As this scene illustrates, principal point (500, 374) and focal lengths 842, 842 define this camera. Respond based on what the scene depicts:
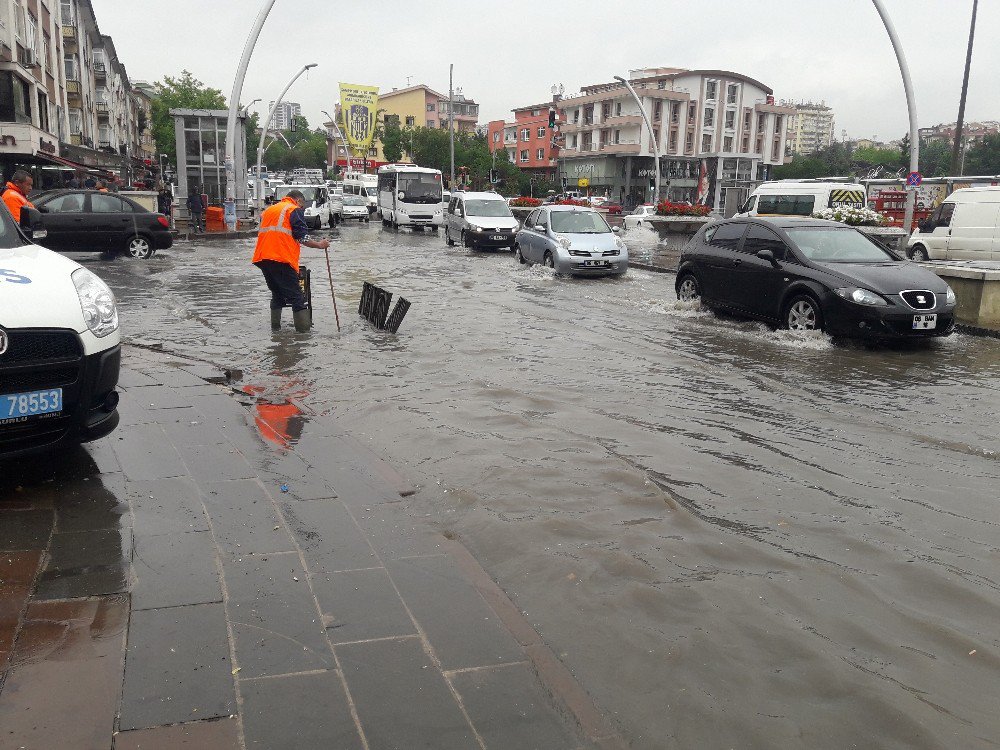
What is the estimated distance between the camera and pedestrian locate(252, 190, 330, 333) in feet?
32.8

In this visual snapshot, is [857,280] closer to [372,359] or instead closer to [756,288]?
[756,288]

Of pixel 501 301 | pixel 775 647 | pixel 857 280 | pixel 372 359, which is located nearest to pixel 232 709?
pixel 775 647

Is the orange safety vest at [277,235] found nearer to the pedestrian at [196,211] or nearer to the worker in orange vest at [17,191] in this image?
the worker in orange vest at [17,191]

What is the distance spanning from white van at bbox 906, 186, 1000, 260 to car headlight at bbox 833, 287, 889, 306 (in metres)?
11.5

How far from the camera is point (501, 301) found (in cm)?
1443

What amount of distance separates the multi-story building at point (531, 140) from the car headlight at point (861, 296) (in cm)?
8059

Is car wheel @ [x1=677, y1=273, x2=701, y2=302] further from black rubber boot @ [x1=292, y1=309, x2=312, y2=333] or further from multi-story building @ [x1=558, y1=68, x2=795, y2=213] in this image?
multi-story building @ [x1=558, y1=68, x2=795, y2=213]

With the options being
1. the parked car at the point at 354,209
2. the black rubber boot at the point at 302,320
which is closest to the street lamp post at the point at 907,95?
the black rubber boot at the point at 302,320

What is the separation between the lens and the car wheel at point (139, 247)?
66.6ft

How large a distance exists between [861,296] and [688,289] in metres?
3.95

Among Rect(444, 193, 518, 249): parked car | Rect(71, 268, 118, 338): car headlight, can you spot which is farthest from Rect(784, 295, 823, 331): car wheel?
Rect(444, 193, 518, 249): parked car

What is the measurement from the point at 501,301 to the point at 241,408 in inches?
326

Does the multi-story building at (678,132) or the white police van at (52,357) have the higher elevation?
the multi-story building at (678,132)

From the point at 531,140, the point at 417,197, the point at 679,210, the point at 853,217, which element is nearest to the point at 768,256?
the point at 853,217
